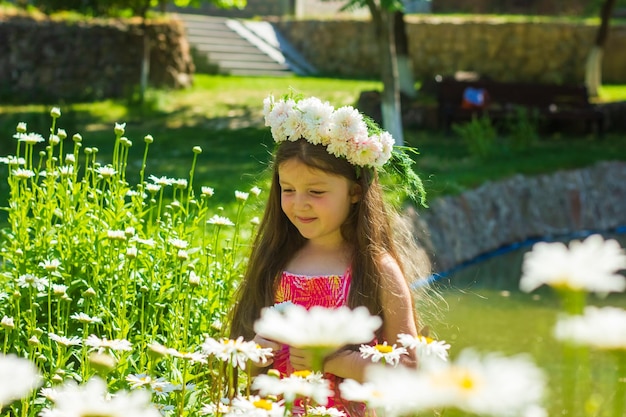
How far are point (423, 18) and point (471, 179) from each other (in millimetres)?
12648

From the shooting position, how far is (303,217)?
314 centimetres

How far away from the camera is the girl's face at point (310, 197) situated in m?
3.13

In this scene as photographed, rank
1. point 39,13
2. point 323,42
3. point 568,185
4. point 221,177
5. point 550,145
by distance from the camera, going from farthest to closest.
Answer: point 323,42 → point 39,13 → point 550,145 → point 568,185 → point 221,177

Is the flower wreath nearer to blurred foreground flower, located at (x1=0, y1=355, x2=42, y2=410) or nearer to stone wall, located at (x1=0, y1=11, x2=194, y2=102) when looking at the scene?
blurred foreground flower, located at (x1=0, y1=355, x2=42, y2=410)

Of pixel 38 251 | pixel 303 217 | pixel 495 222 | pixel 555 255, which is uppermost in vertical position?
pixel 555 255

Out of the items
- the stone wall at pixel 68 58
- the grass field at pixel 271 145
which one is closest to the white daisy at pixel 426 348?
the grass field at pixel 271 145

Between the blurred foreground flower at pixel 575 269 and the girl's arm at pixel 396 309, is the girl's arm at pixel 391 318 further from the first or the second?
the blurred foreground flower at pixel 575 269

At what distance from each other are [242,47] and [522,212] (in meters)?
11.4

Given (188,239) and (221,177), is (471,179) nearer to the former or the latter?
(221,177)

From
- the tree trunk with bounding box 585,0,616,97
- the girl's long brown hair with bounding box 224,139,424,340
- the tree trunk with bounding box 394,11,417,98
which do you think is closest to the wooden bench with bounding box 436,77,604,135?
the tree trunk with bounding box 394,11,417,98

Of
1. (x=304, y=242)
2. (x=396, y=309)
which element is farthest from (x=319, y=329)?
(x=304, y=242)

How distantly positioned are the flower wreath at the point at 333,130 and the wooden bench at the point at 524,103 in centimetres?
1079

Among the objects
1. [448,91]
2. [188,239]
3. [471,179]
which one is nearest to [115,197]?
[188,239]

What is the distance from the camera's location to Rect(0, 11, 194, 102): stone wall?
630 inches
